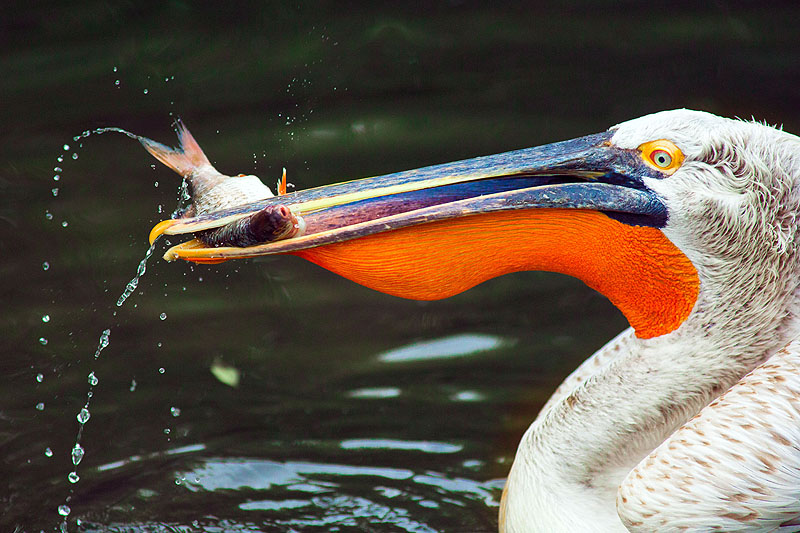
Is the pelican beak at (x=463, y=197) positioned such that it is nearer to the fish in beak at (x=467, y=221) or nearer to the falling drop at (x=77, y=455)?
the fish in beak at (x=467, y=221)

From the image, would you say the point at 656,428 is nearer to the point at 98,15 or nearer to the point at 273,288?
the point at 273,288

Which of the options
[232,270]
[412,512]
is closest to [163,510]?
[412,512]

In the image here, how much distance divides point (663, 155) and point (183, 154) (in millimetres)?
1211

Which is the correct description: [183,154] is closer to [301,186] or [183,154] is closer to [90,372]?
[301,186]

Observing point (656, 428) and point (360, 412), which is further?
point (360, 412)

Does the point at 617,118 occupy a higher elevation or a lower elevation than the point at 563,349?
higher

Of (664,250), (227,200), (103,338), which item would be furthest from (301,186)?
(664,250)

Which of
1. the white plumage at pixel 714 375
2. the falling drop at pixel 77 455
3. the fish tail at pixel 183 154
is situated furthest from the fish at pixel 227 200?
the falling drop at pixel 77 455

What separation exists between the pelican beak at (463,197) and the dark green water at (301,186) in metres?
1.15

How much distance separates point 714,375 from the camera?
1932 millimetres

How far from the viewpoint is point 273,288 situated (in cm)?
318

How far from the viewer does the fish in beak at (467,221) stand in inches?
68.6

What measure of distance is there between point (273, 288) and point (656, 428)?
1.57 meters

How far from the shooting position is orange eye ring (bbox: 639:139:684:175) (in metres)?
1.77
